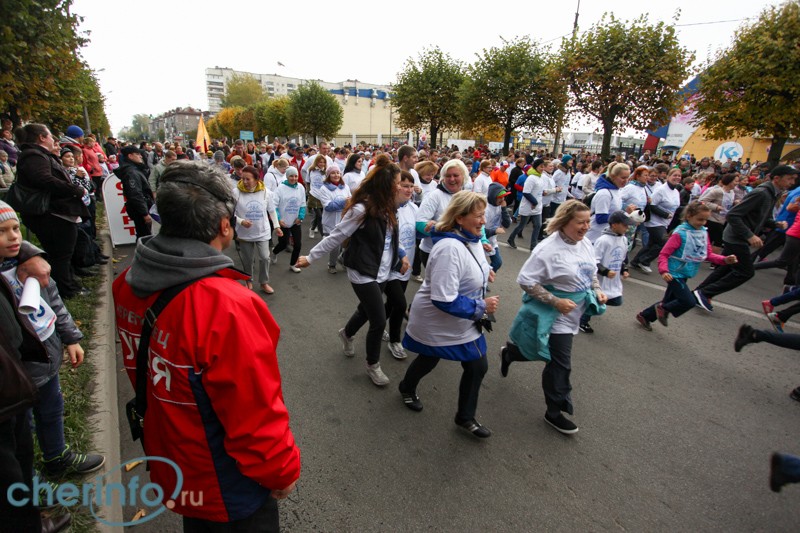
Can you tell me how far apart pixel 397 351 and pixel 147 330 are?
3131 mm

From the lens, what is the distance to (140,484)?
8.72 ft

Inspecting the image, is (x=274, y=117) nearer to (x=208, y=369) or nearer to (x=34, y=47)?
(x=34, y=47)

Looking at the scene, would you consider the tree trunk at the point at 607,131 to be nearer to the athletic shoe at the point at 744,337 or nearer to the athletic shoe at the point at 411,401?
the athletic shoe at the point at 744,337

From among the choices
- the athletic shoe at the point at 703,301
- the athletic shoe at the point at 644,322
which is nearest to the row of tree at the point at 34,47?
the athletic shoe at the point at 644,322

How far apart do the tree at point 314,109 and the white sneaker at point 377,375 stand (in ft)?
156

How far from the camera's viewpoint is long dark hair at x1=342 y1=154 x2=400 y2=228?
138 inches

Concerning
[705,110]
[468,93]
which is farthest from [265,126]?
[705,110]

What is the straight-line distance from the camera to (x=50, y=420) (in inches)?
93.7

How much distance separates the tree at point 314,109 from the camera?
152 feet

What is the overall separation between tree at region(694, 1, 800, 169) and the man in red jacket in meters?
15.9

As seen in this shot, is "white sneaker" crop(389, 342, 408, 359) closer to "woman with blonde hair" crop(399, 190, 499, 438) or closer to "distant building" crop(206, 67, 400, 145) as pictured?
"woman with blonde hair" crop(399, 190, 499, 438)

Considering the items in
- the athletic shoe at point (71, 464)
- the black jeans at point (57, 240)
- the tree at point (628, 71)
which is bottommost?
the athletic shoe at point (71, 464)

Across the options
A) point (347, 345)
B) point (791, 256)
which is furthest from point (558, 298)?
Answer: point (791, 256)

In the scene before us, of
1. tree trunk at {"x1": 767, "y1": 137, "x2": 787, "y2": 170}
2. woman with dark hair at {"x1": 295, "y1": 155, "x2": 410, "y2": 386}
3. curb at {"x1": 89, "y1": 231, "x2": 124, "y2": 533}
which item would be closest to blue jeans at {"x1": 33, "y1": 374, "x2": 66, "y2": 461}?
curb at {"x1": 89, "y1": 231, "x2": 124, "y2": 533}
